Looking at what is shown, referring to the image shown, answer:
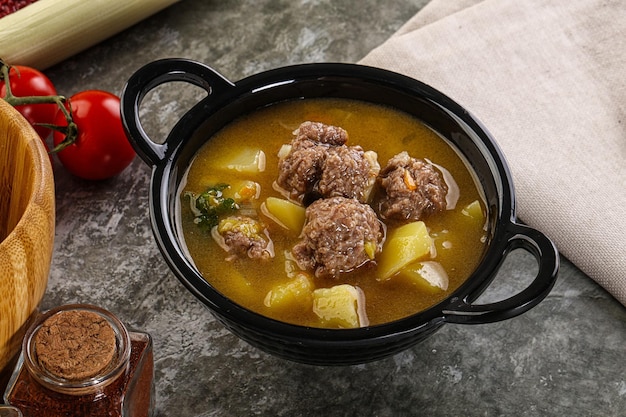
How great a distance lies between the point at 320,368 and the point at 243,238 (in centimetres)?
54

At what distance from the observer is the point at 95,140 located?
324 cm

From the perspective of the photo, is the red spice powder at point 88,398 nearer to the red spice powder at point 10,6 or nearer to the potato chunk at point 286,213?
the potato chunk at point 286,213

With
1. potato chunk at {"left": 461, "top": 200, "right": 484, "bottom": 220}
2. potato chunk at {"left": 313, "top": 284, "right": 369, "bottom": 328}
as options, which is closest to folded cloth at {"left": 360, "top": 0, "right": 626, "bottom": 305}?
potato chunk at {"left": 461, "top": 200, "right": 484, "bottom": 220}

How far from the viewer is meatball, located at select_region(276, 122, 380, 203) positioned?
2.73m

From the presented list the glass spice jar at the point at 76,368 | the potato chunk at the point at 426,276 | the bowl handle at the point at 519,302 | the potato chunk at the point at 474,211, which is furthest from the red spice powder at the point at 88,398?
the potato chunk at the point at 474,211

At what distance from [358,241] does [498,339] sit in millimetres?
720

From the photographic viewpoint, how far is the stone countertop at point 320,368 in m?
2.77

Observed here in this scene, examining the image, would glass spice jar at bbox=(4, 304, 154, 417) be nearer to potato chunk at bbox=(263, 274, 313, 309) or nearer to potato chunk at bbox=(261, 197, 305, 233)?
potato chunk at bbox=(263, 274, 313, 309)

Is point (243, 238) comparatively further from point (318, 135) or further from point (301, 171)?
point (318, 135)

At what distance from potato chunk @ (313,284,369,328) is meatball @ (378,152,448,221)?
13.1 inches

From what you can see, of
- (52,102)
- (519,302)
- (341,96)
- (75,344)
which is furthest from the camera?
(52,102)

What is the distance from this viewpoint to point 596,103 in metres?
3.56

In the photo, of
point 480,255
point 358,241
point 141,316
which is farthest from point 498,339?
point 141,316

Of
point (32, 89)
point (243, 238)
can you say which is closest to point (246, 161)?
point (243, 238)
